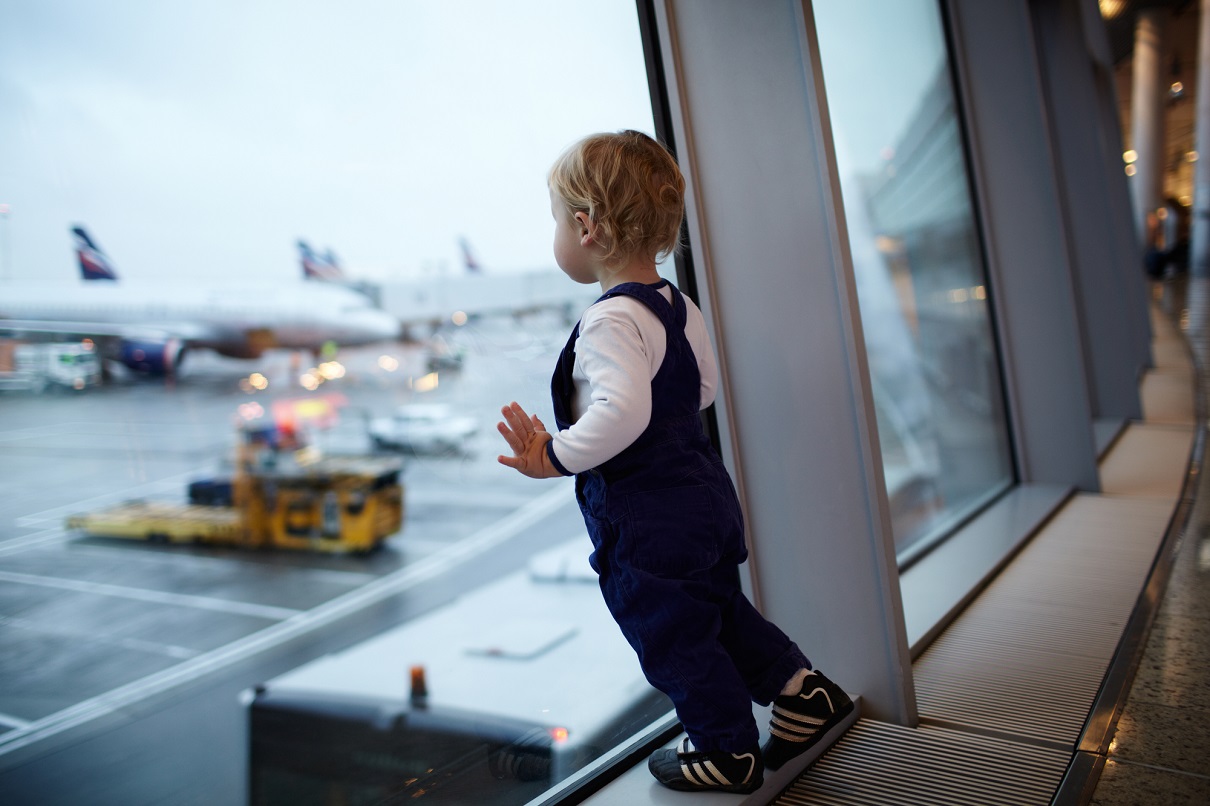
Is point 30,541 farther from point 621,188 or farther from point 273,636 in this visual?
point 621,188

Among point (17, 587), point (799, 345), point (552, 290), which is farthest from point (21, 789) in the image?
point (799, 345)

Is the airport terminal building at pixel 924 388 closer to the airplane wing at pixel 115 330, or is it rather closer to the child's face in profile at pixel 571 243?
the child's face in profile at pixel 571 243

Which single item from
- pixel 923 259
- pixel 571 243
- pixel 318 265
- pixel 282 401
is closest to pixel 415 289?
pixel 318 265

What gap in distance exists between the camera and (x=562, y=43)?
2.63 m

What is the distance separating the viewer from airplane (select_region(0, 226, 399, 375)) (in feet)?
34.3

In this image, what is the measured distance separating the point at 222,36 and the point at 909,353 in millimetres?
22783

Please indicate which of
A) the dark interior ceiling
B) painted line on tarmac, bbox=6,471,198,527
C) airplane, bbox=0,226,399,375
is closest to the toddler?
airplane, bbox=0,226,399,375

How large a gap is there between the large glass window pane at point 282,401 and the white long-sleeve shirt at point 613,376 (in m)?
0.51

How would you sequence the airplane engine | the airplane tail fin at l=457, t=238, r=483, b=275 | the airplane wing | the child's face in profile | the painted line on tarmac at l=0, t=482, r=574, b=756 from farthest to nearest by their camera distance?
the airplane tail fin at l=457, t=238, r=483, b=275
the airplane engine
the painted line on tarmac at l=0, t=482, r=574, b=756
the airplane wing
the child's face in profile

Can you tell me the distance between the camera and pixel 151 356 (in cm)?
1703

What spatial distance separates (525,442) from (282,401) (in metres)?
24.6

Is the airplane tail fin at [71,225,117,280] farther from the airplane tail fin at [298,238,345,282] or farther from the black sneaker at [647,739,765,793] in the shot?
the black sneaker at [647,739,765,793]

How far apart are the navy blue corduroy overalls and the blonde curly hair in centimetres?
7

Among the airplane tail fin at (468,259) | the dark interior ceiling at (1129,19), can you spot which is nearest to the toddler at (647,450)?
the dark interior ceiling at (1129,19)
